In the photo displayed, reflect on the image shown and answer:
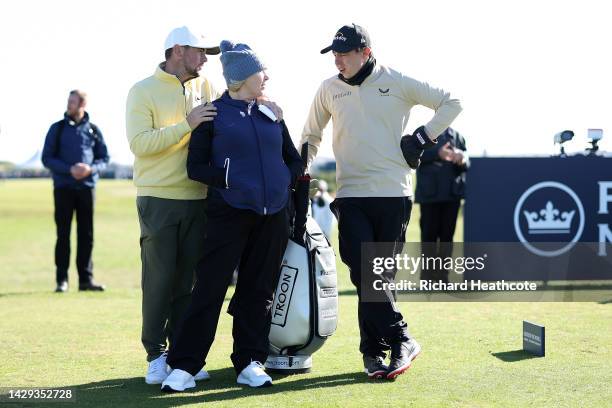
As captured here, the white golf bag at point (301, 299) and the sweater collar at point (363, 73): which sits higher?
the sweater collar at point (363, 73)

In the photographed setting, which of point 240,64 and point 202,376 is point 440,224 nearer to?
point 202,376

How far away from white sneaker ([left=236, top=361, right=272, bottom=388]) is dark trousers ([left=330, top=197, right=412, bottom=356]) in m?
0.67

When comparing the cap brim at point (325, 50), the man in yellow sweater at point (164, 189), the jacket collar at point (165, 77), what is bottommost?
the man in yellow sweater at point (164, 189)

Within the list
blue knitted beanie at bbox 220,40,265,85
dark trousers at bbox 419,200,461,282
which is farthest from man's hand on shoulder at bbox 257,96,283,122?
dark trousers at bbox 419,200,461,282

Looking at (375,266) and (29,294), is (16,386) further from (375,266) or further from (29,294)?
(29,294)

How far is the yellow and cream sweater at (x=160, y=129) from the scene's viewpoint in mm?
6125

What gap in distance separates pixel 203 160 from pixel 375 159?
113 centimetres

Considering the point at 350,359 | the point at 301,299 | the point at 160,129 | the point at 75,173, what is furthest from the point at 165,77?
the point at 75,173

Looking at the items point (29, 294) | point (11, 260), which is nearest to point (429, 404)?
point (29, 294)

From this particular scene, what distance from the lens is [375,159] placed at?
635 centimetres

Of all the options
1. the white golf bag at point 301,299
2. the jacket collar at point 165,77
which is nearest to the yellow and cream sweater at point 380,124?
the white golf bag at point 301,299
